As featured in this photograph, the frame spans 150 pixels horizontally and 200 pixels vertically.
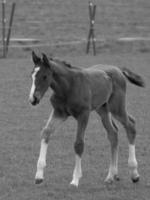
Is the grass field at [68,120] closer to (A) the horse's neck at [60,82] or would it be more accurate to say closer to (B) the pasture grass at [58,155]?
(B) the pasture grass at [58,155]

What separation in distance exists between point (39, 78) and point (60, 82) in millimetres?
415

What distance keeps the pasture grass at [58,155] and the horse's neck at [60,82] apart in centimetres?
108

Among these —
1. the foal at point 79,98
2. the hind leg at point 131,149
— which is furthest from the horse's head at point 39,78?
the hind leg at point 131,149

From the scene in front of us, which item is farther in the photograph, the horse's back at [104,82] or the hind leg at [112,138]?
the hind leg at [112,138]

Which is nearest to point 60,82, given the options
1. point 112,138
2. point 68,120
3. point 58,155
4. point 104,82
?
point 104,82

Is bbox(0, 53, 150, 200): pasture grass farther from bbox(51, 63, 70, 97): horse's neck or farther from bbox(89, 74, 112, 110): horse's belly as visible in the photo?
bbox(51, 63, 70, 97): horse's neck

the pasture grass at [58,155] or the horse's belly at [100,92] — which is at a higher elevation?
the horse's belly at [100,92]

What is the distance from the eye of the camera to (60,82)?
845cm

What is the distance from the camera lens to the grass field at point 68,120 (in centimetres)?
859

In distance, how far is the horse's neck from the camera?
8.41 metres

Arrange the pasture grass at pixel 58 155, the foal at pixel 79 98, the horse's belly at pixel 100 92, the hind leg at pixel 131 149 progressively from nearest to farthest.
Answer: the foal at pixel 79 98 < the pasture grass at pixel 58 155 < the horse's belly at pixel 100 92 < the hind leg at pixel 131 149

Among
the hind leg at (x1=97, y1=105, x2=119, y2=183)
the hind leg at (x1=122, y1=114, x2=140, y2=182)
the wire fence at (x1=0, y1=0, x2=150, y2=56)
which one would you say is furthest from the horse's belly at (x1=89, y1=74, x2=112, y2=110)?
the wire fence at (x1=0, y1=0, x2=150, y2=56)

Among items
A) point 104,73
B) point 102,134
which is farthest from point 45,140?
point 102,134

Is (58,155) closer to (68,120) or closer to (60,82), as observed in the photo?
(60,82)
